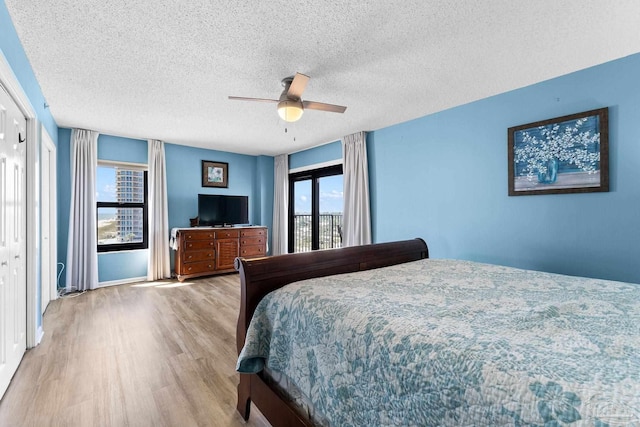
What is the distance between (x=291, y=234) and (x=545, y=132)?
14.7 ft

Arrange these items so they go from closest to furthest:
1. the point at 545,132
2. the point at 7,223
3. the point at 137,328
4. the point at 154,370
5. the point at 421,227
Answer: the point at 7,223 < the point at 154,370 < the point at 545,132 < the point at 137,328 < the point at 421,227

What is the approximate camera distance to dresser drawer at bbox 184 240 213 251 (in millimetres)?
4859

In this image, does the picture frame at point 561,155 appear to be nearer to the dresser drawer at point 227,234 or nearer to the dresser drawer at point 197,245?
the dresser drawer at point 227,234

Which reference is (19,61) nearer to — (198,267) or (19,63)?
(19,63)

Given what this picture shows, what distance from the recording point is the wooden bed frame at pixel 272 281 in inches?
57.3

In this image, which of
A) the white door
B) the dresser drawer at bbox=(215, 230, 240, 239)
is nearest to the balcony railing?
the dresser drawer at bbox=(215, 230, 240, 239)

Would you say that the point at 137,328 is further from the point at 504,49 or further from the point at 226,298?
the point at 504,49

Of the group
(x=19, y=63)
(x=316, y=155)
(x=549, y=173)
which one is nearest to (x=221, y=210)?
(x=316, y=155)

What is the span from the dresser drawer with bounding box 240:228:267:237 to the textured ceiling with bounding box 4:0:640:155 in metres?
2.52

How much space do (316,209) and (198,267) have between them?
7.58 ft

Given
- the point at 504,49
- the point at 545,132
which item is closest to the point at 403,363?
the point at 504,49

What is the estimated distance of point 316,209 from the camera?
18.5ft

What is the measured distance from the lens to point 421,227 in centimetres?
383

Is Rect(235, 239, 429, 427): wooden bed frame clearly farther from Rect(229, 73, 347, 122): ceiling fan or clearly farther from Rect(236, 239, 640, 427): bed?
Rect(229, 73, 347, 122): ceiling fan
